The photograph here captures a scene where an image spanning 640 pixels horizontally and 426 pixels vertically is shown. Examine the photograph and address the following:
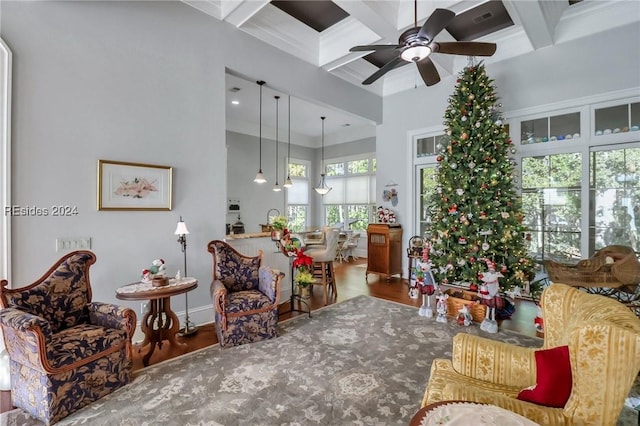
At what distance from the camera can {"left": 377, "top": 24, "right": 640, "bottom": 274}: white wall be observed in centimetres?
407

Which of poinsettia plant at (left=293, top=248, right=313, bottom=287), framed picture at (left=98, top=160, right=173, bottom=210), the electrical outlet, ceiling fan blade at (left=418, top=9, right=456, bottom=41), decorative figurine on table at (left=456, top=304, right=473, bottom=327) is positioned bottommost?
decorative figurine on table at (left=456, top=304, right=473, bottom=327)

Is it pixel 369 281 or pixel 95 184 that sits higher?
pixel 95 184

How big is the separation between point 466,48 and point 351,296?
3696mm

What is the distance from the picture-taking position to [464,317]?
12.3 feet

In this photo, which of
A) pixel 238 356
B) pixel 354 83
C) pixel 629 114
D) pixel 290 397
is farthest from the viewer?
pixel 354 83

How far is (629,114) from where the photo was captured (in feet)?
13.3

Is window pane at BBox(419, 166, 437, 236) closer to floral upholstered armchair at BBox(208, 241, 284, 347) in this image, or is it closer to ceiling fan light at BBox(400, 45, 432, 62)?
ceiling fan light at BBox(400, 45, 432, 62)

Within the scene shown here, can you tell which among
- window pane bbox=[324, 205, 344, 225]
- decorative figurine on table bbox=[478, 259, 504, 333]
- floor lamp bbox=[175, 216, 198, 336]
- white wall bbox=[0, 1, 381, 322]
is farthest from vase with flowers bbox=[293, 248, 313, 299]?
window pane bbox=[324, 205, 344, 225]

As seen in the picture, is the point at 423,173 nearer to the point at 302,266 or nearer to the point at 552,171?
the point at 552,171

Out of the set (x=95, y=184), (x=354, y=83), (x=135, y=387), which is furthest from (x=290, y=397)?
(x=354, y=83)

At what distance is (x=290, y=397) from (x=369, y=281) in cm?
393

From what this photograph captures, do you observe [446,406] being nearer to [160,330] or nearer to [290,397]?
[290,397]

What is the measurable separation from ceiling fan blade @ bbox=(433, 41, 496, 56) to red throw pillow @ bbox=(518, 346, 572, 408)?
2.59 m

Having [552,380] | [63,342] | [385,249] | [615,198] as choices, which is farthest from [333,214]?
[552,380]
